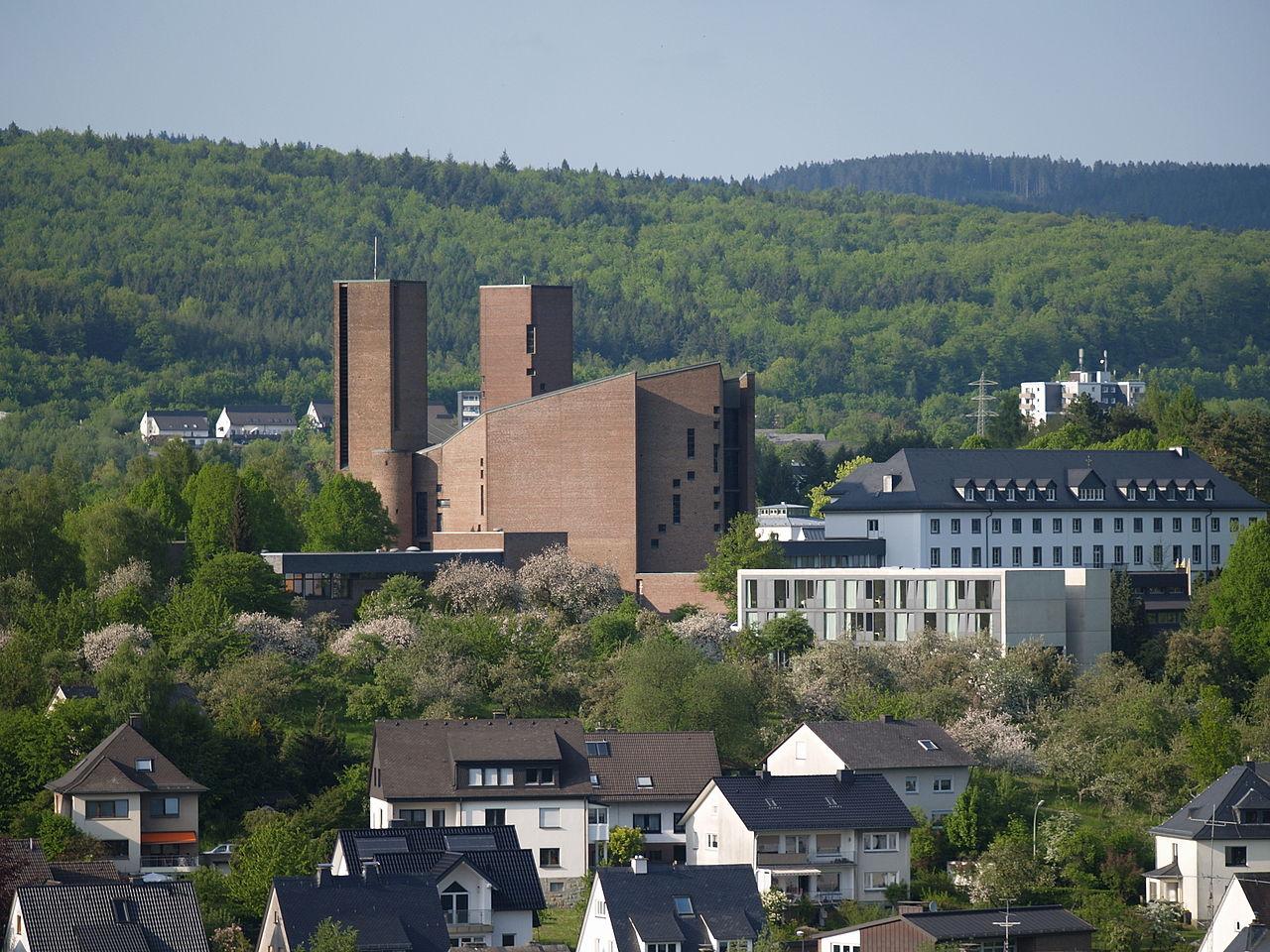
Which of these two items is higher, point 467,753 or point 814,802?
point 467,753

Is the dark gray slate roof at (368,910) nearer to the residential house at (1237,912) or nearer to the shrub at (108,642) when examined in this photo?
the residential house at (1237,912)

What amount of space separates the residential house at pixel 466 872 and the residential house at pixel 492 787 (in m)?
7.61

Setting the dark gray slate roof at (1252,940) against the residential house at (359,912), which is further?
the dark gray slate roof at (1252,940)

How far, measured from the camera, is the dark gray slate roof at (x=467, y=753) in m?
62.7

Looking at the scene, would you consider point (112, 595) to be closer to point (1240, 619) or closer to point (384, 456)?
point (384, 456)

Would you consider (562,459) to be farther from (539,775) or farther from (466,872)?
(466,872)

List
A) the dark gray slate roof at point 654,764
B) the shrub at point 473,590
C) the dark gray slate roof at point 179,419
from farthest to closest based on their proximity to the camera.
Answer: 1. the dark gray slate roof at point 179,419
2. the shrub at point 473,590
3. the dark gray slate roof at point 654,764

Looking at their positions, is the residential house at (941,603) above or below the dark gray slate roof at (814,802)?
above

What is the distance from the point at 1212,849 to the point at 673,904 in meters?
15.9

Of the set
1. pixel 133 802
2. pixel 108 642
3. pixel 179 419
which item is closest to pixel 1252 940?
pixel 133 802

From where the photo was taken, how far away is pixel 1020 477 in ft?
312

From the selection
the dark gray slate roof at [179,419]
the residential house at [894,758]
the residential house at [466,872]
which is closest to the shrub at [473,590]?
the residential house at [894,758]

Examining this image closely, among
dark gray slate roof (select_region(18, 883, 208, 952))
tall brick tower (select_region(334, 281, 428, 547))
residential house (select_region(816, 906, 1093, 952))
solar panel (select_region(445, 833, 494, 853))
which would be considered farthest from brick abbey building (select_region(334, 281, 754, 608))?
dark gray slate roof (select_region(18, 883, 208, 952))

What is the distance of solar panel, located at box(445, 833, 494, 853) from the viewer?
2108 inches
